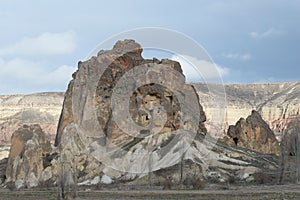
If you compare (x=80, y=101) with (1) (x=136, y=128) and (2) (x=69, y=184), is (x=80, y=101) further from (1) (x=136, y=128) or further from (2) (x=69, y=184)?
(2) (x=69, y=184)

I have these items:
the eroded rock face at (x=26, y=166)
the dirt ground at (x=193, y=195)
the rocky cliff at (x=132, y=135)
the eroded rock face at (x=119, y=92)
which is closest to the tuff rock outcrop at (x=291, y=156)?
the rocky cliff at (x=132, y=135)

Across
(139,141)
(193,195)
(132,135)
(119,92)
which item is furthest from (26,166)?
(193,195)

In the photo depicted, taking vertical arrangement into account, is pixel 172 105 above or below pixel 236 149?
above

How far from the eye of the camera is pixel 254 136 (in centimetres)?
14850

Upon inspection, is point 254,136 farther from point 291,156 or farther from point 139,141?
point 291,156

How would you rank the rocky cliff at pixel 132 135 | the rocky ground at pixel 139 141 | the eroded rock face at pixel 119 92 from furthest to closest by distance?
the eroded rock face at pixel 119 92 < the rocky cliff at pixel 132 135 < the rocky ground at pixel 139 141

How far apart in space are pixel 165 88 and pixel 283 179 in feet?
150

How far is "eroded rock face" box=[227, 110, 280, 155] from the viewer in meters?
147

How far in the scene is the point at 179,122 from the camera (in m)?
126

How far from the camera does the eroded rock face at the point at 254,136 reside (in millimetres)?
146875

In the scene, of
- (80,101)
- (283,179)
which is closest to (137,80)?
(80,101)

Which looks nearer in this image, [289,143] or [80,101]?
[289,143]

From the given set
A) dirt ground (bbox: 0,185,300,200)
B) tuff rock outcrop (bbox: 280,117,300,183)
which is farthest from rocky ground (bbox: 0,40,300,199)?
dirt ground (bbox: 0,185,300,200)

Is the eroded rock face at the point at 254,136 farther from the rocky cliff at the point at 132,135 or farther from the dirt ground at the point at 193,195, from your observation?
the dirt ground at the point at 193,195
